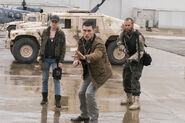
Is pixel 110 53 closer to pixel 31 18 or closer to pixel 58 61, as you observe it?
pixel 31 18

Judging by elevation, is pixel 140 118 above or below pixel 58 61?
below

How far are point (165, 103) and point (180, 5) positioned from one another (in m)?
50.0

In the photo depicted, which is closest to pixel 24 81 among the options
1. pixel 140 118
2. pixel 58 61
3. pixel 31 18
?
pixel 58 61

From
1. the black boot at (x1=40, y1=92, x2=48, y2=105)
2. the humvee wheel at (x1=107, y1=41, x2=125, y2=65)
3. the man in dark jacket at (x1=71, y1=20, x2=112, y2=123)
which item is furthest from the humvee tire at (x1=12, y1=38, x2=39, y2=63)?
the man in dark jacket at (x1=71, y1=20, x2=112, y2=123)

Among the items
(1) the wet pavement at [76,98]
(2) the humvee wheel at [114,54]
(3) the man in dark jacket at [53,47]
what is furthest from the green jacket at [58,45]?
(2) the humvee wheel at [114,54]

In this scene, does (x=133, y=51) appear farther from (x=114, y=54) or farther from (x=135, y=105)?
(x=114, y=54)

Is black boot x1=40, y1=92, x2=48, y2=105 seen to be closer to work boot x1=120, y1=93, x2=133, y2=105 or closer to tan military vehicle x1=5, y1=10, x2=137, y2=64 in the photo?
work boot x1=120, y1=93, x2=133, y2=105

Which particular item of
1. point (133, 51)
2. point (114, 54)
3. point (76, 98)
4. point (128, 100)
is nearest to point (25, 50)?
point (114, 54)

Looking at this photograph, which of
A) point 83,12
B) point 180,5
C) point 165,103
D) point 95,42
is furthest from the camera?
point 180,5

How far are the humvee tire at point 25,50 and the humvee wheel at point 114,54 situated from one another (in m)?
2.45

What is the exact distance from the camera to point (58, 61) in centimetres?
809

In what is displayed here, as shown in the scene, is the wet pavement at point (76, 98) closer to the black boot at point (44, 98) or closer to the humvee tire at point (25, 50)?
the black boot at point (44, 98)

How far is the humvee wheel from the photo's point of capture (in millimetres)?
15195

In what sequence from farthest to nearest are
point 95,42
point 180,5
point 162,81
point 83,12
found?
1. point 180,5
2. point 83,12
3. point 162,81
4. point 95,42
